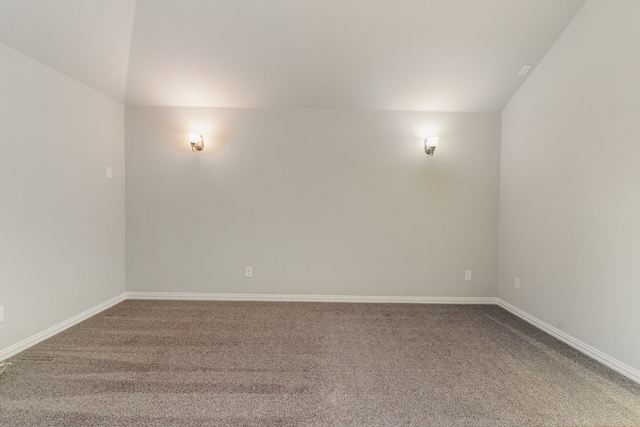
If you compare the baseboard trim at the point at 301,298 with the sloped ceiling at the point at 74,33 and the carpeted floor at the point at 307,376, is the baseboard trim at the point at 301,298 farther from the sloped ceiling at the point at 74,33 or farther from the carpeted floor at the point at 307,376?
the sloped ceiling at the point at 74,33

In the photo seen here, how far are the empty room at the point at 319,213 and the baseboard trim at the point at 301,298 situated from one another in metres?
0.03

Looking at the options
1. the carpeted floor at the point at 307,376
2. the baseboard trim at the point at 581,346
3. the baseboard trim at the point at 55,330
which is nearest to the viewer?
the carpeted floor at the point at 307,376

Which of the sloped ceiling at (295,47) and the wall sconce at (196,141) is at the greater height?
the sloped ceiling at (295,47)

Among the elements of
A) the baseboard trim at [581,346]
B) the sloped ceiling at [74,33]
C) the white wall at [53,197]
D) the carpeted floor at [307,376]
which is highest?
the sloped ceiling at [74,33]

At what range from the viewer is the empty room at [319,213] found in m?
1.87

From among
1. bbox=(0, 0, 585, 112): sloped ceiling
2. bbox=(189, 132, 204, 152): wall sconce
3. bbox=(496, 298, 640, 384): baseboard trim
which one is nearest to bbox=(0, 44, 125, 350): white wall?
bbox=(0, 0, 585, 112): sloped ceiling

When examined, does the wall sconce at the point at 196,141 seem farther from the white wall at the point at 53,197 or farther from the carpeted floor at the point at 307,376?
the carpeted floor at the point at 307,376

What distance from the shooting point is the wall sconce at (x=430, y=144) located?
327cm

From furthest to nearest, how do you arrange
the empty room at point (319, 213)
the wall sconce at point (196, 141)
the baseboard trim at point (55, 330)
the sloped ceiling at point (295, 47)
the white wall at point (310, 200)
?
the white wall at point (310, 200) → the wall sconce at point (196, 141) → the sloped ceiling at point (295, 47) → the baseboard trim at point (55, 330) → the empty room at point (319, 213)

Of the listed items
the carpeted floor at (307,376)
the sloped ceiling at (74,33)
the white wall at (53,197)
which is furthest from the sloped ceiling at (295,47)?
the carpeted floor at (307,376)

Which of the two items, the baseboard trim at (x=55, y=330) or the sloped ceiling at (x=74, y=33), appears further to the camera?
the baseboard trim at (x=55, y=330)

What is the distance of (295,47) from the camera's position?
2.69 metres

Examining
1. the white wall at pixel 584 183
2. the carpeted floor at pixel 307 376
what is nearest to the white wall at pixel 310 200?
the white wall at pixel 584 183

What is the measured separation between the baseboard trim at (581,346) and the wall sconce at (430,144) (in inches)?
77.1
